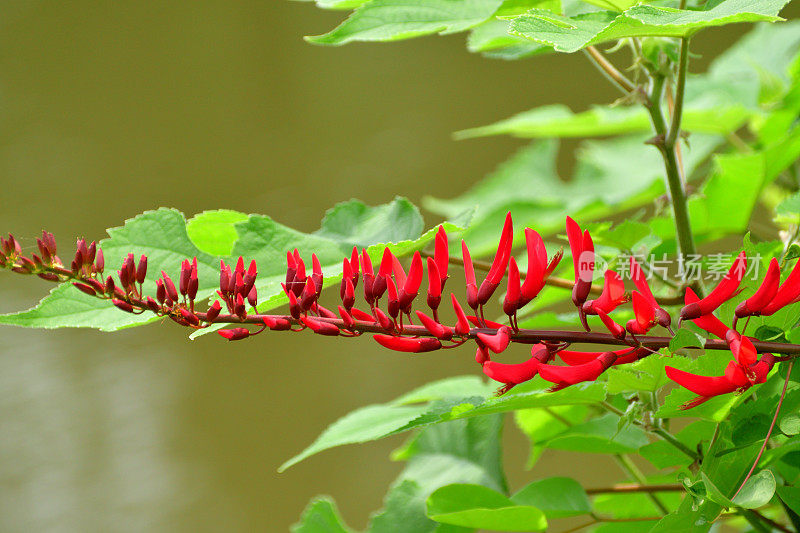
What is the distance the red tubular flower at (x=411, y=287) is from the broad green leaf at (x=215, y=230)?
10 centimetres

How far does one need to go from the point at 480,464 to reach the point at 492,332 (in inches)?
6.5

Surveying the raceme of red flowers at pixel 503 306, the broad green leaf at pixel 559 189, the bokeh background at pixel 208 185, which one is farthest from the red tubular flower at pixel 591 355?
the bokeh background at pixel 208 185

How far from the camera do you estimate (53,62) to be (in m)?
1.49

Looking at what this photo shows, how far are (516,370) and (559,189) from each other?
44 centimetres

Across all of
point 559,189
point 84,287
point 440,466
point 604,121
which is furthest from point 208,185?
point 84,287

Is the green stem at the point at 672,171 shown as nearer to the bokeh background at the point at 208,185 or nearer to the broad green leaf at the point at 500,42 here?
the broad green leaf at the point at 500,42

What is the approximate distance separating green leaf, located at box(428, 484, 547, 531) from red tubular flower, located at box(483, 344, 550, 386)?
7cm

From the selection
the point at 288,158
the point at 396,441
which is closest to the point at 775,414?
the point at 396,441

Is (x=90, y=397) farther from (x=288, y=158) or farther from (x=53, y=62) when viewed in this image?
(x=53, y=62)

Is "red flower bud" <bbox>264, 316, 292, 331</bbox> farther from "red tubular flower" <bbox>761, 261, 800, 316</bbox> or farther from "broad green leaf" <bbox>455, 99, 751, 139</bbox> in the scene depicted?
"broad green leaf" <bbox>455, 99, 751, 139</bbox>

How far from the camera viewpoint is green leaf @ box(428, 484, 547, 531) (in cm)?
23

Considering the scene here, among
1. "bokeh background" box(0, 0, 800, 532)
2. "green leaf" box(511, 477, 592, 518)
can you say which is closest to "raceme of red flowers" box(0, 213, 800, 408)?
"green leaf" box(511, 477, 592, 518)

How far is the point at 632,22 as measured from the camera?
0.59ft

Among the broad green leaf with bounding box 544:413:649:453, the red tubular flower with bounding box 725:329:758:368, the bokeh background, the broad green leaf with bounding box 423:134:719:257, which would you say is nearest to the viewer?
the red tubular flower with bounding box 725:329:758:368
